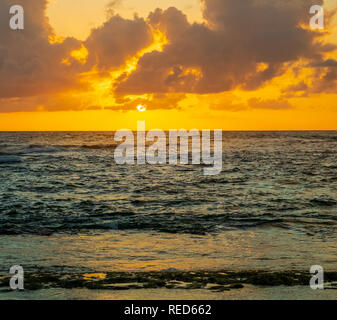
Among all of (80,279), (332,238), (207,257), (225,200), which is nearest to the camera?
(80,279)

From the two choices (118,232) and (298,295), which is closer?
(298,295)

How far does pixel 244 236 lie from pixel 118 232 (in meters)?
3.64

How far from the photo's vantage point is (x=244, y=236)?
11.5 meters

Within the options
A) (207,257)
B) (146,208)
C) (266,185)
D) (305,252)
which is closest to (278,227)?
(305,252)

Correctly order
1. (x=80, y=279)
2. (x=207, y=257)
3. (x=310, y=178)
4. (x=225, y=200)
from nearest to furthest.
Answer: (x=80, y=279) < (x=207, y=257) < (x=225, y=200) < (x=310, y=178)

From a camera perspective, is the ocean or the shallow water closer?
the ocean

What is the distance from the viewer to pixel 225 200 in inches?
719

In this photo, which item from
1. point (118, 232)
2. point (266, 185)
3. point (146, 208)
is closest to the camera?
point (118, 232)

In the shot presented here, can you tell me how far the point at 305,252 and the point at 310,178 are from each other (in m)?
18.0

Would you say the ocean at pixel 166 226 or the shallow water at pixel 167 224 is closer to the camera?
the ocean at pixel 166 226

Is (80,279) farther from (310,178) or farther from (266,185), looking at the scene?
(310,178)

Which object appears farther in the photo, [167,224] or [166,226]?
[167,224]

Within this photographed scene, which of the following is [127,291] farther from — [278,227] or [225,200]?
[225,200]

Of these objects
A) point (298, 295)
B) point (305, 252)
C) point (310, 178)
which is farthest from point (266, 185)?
point (298, 295)
